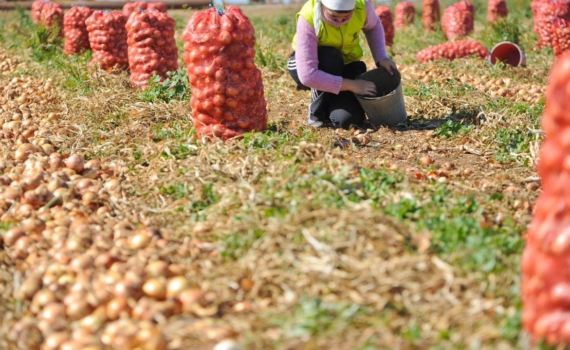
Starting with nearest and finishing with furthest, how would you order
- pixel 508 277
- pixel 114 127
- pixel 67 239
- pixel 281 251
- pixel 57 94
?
pixel 508 277
pixel 281 251
pixel 67 239
pixel 114 127
pixel 57 94

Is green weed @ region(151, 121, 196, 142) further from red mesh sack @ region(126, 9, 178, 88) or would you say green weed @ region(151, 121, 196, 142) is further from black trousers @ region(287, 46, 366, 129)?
red mesh sack @ region(126, 9, 178, 88)

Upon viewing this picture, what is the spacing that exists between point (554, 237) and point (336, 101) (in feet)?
9.64

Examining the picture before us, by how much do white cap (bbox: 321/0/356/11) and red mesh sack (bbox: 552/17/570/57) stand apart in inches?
140

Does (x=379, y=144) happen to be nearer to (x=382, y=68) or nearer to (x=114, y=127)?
(x=382, y=68)

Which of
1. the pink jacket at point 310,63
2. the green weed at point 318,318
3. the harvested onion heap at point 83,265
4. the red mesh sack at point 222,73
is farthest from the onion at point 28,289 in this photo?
the pink jacket at point 310,63

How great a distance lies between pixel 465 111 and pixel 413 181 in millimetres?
1932

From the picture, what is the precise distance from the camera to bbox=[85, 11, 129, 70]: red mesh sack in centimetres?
627

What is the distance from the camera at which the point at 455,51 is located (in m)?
7.50

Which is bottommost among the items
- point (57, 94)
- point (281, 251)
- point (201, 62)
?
point (57, 94)

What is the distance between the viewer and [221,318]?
7.34ft

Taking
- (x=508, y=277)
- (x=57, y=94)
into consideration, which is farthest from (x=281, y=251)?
(x=57, y=94)

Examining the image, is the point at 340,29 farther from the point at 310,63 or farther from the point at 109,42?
the point at 109,42

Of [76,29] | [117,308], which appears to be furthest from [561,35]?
[117,308]

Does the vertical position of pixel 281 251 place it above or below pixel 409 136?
above
